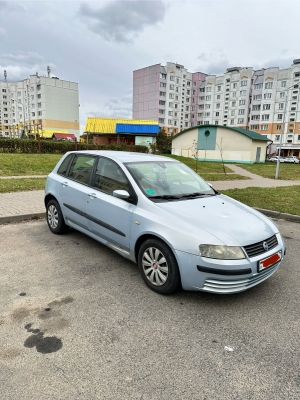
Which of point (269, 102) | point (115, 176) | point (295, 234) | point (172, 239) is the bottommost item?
point (295, 234)

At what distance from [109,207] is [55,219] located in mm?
1870

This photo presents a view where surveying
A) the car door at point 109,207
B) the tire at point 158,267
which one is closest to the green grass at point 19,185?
the car door at point 109,207

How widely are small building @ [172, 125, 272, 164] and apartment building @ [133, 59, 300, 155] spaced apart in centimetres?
3032

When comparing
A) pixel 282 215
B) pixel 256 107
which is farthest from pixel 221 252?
pixel 256 107

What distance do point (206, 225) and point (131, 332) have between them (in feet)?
4.36

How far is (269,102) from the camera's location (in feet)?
231

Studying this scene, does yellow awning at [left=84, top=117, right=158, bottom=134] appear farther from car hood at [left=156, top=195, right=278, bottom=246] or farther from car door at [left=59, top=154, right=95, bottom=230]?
car hood at [left=156, top=195, right=278, bottom=246]

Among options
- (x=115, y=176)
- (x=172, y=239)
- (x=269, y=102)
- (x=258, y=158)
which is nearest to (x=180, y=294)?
(x=172, y=239)

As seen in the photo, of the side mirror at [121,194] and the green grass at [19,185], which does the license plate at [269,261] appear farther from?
the green grass at [19,185]

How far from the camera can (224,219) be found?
325 centimetres

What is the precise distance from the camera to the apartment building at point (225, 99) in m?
68.2

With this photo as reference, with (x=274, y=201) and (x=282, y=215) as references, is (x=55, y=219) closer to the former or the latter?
(x=282, y=215)

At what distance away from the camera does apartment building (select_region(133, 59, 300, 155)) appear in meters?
68.2

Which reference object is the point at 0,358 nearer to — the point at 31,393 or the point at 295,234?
the point at 31,393
